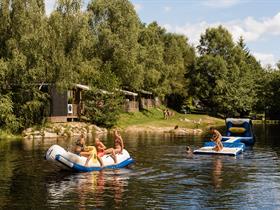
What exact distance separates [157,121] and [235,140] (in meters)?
28.0

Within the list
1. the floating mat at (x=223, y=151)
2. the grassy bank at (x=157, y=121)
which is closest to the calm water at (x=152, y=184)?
the floating mat at (x=223, y=151)

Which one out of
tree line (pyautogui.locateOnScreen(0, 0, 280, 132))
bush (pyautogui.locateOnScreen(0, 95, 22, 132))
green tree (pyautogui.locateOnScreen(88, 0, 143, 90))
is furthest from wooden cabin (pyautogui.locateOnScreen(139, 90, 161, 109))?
bush (pyautogui.locateOnScreen(0, 95, 22, 132))

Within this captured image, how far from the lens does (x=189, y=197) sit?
61.6 ft

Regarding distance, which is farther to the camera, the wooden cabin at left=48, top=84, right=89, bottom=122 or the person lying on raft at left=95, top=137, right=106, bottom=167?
the wooden cabin at left=48, top=84, right=89, bottom=122

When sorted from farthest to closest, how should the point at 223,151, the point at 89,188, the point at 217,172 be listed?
the point at 223,151, the point at 217,172, the point at 89,188

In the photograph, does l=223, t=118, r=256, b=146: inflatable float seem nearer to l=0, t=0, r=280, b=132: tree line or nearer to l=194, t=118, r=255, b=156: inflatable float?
l=194, t=118, r=255, b=156: inflatable float

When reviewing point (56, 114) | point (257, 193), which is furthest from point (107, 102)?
point (257, 193)

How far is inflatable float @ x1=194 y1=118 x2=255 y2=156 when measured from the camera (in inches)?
1318

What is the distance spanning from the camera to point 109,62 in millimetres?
66875

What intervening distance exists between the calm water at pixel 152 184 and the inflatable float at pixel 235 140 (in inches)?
53.4

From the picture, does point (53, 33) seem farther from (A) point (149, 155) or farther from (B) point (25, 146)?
(A) point (149, 155)

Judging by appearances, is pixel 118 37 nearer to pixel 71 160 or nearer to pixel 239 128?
pixel 239 128

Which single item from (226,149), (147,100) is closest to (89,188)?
(226,149)

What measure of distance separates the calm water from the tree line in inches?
642
